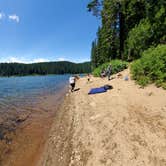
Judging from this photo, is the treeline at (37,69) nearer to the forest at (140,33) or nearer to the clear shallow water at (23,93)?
the clear shallow water at (23,93)

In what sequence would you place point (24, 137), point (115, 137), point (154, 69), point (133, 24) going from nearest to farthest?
point (115, 137)
point (24, 137)
point (154, 69)
point (133, 24)

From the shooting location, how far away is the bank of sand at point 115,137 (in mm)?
4754

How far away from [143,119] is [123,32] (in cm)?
2453

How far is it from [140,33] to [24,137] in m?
18.3

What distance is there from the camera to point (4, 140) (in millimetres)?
8383

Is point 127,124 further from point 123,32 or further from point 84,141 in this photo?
point 123,32

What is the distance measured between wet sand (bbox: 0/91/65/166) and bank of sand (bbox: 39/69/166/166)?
70cm

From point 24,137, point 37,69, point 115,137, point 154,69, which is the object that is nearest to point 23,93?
point 24,137

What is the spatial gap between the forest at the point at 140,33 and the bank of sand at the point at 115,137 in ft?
10.5

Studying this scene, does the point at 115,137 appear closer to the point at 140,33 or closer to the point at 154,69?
the point at 154,69

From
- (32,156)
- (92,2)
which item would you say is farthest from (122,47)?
(32,156)

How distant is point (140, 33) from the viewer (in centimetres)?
2109

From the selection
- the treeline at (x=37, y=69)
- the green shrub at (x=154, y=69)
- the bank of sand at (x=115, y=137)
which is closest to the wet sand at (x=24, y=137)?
the bank of sand at (x=115, y=137)

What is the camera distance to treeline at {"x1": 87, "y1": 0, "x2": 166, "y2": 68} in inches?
802
